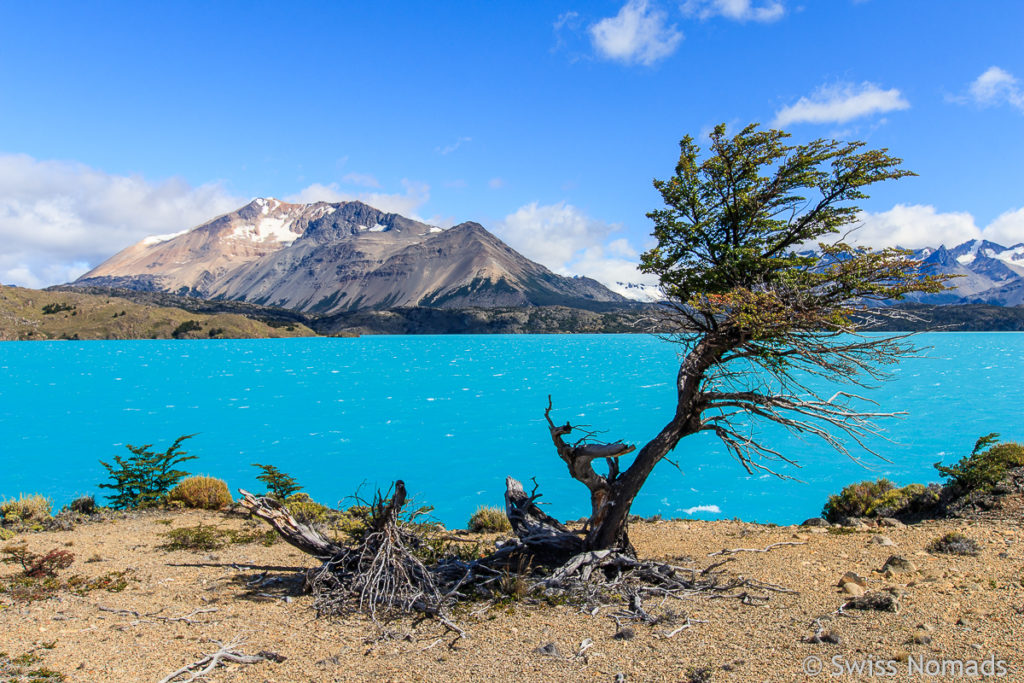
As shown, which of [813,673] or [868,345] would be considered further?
[868,345]

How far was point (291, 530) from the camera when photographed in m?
11.8

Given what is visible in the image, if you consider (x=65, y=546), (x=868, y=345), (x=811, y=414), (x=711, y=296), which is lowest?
(x=65, y=546)

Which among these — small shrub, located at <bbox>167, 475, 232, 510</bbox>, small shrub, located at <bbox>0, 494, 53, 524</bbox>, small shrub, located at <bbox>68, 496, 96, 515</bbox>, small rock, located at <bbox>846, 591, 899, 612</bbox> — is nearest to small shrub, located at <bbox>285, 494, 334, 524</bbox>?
small shrub, located at <bbox>167, 475, 232, 510</bbox>

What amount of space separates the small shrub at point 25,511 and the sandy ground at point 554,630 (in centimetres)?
607

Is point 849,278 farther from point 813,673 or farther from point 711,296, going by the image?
point 813,673

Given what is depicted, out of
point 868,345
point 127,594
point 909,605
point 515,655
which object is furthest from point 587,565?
point 127,594

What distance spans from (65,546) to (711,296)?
1716 centimetres

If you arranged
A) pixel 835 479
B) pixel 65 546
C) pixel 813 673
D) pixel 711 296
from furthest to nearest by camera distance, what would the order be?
pixel 835 479, pixel 65 546, pixel 711 296, pixel 813 673

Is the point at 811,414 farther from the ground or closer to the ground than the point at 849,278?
closer to the ground

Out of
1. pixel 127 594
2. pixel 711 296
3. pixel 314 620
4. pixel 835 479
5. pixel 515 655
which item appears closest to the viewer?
pixel 515 655

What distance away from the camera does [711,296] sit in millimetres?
9648

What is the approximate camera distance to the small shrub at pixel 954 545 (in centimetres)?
1228

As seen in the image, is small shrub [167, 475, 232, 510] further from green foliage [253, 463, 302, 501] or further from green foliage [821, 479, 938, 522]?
green foliage [821, 479, 938, 522]
